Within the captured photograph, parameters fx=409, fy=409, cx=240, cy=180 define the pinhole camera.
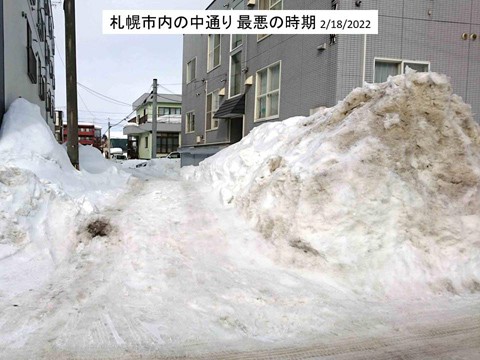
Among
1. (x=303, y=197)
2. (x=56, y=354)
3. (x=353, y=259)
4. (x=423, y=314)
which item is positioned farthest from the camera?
(x=303, y=197)

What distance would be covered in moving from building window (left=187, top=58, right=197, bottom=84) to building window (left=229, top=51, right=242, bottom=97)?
6133 mm

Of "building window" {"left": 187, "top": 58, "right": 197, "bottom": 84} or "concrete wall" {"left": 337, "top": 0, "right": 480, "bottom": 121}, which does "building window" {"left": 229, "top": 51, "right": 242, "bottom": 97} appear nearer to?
"building window" {"left": 187, "top": 58, "right": 197, "bottom": 84}

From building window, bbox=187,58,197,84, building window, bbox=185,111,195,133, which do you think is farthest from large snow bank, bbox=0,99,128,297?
building window, bbox=187,58,197,84

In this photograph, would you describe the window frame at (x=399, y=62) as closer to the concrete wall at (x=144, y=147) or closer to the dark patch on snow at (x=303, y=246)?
the dark patch on snow at (x=303, y=246)

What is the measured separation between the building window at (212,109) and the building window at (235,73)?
6.00 feet

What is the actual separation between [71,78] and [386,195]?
6346mm

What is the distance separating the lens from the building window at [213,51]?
19.4 m

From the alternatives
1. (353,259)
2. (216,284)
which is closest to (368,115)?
(353,259)

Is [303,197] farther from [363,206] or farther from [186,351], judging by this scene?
[186,351]

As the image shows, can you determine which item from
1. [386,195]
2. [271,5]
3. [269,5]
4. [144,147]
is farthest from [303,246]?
[144,147]

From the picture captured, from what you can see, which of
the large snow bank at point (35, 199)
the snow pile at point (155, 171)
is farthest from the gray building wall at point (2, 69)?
the snow pile at point (155, 171)

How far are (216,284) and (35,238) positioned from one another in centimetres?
236

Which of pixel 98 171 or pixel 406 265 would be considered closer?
pixel 406 265

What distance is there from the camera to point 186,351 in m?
3.14
